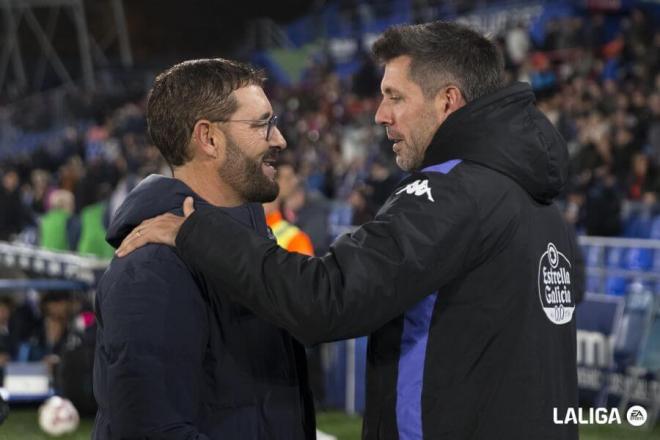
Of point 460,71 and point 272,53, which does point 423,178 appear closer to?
point 460,71

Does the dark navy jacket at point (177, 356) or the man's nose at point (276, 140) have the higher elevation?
the man's nose at point (276, 140)

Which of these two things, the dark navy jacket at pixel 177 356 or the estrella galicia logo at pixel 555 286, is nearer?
the dark navy jacket at pixel 177 356

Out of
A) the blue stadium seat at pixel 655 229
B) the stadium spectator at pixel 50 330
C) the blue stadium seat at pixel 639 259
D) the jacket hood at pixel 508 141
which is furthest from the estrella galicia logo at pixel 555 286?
the blue stadium seat at pixel 655 229

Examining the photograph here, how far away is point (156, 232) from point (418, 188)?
579 mm

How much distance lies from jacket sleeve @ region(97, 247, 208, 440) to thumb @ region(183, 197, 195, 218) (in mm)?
150

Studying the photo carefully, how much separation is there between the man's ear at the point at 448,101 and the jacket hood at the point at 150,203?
0.55 metres

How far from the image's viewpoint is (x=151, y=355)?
92.4 inches

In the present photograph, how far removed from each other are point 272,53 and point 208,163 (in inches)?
1043

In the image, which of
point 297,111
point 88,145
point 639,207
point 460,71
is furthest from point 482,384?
→ point 88,145

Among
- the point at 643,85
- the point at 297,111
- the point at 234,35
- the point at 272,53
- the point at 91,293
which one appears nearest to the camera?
the point at 91,293

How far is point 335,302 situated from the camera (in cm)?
235

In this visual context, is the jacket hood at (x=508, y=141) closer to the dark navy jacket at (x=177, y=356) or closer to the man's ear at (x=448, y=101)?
the man's ear at (x=448, y=101)

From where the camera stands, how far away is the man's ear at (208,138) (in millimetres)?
2613

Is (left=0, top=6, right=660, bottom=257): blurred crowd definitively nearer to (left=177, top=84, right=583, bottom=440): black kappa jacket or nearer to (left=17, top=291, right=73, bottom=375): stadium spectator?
(left=17, top=291, right=73, bottom=375): stadium spectator
